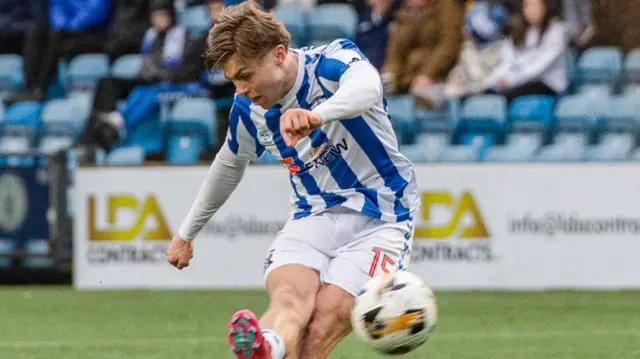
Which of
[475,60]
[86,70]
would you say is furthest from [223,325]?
[86,70]

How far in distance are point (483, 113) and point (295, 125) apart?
8.58 m

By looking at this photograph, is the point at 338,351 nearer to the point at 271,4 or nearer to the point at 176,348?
the point at 176,348

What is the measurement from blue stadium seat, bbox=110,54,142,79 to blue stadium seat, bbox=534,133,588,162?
15.7ft

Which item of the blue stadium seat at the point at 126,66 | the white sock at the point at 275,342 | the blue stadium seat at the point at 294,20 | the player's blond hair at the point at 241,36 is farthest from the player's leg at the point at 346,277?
the blue stadium seat at the point at 126,66

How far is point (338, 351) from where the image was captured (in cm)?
771

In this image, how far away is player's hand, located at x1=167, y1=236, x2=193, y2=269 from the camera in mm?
5848

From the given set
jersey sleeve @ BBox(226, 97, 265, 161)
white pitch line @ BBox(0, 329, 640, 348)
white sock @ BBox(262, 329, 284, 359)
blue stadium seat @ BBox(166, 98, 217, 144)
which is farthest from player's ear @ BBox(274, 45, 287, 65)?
blue stadium seat @ BBox(166, 98, 217, 144)

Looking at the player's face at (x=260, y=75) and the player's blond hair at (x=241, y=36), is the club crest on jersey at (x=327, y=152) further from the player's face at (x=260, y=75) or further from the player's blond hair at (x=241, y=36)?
the player's blond hair at (x=241, y=36)

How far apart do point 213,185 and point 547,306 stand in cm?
485

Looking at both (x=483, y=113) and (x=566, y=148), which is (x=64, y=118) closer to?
(x=483, y=113)

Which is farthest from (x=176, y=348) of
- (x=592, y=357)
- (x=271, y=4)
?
(x=271, y=4)

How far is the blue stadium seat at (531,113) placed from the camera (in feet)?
41.9

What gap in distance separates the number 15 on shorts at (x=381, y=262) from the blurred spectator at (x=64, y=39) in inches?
418

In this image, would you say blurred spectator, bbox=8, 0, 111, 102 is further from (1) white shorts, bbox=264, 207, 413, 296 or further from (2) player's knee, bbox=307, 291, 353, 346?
(2) player's knee, bbox=307, 291, 353, 346
